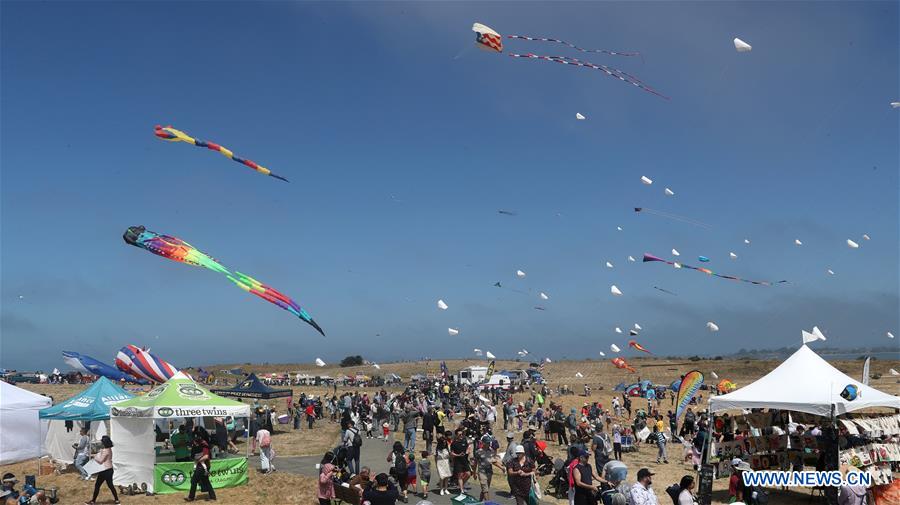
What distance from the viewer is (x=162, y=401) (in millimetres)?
14664

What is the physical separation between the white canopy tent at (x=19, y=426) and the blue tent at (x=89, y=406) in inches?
68.0

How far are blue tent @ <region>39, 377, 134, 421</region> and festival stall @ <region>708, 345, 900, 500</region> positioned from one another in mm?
16134

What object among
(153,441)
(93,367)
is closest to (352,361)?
(93,367)

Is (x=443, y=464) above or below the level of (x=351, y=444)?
below

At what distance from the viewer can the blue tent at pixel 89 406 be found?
17.8m

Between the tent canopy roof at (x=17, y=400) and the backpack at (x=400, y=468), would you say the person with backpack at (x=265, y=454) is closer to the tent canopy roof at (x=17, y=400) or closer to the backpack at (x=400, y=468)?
the backpack at (x=400, y=468)

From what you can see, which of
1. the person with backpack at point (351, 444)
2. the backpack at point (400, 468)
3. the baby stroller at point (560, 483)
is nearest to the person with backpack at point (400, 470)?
the backpack at point (400, 468)

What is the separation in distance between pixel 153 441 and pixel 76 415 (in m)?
4.88

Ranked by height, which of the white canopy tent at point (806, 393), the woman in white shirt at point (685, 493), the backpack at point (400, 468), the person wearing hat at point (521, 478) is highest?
the white canopy tent at point (806, 393)

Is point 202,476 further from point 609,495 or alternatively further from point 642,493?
point 642,493

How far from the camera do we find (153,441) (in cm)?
1462

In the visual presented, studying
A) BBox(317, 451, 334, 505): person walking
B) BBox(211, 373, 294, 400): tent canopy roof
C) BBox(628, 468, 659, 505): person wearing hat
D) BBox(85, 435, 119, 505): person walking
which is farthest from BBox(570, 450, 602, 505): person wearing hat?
BBox(211, 373, 294, 400): tent canopy roof

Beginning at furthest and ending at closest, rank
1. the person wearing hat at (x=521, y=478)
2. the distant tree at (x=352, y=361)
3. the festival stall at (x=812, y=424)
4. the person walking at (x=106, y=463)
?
the distant tree at (x=352, y=361)
the person walking at (x=106, y=463)
the festival stall at (x=812, y=424)
the person wearing hat at (x=521, y=478)

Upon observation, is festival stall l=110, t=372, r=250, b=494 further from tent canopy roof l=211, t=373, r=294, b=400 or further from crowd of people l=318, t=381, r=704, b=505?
tent canopy roof l=211, t=373, r=294, b=400
